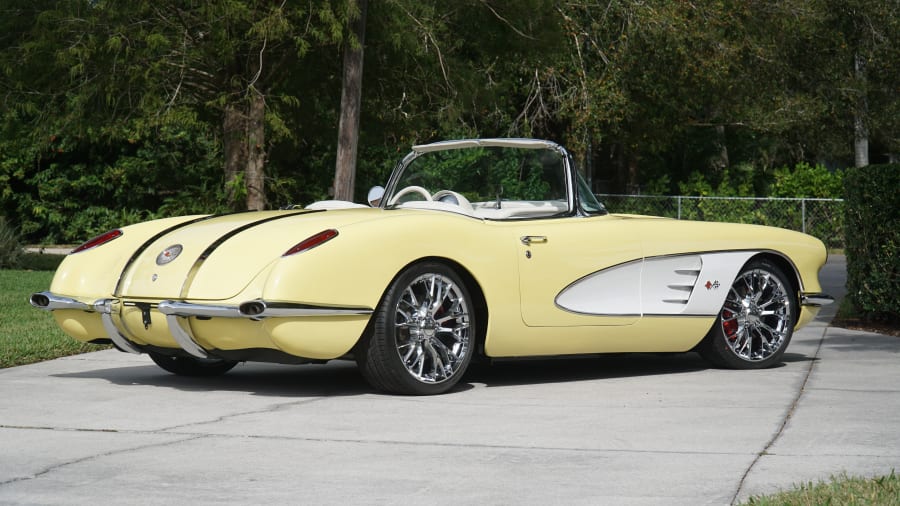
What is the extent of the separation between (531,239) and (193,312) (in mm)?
2051

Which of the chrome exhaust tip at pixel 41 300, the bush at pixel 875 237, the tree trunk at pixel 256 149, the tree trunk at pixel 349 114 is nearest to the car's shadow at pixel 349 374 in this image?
the chrome exhaust tip at pixel 41 300

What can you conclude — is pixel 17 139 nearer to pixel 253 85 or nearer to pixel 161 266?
pixel 253 85

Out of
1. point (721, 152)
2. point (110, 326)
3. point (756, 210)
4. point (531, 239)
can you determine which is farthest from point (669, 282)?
point (721, 152)

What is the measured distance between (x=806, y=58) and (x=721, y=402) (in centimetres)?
1800

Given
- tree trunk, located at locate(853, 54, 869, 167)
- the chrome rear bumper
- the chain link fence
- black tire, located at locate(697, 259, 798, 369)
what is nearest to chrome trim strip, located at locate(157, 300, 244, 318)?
the chrome rear bumper

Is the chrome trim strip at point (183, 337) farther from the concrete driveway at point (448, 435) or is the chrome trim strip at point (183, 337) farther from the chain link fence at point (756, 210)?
the chain link fence at point (756, 210)

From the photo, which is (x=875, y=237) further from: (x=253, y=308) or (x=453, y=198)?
(x=253, y=308)

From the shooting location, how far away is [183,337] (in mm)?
7293

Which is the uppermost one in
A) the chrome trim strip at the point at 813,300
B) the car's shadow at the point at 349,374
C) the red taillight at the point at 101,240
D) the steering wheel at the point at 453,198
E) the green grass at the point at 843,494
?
the steering wheel at the point at 453,198

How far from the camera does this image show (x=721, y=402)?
7258 millimetres

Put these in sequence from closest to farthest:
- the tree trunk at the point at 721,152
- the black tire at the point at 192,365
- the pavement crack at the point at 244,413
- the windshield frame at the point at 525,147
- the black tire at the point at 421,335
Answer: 1. the pavement crack at the point at 244,413
2. the black tire at the point at 421,335
3. the windshield frame at the point at 525,147
4. the black tire at the point at 192,365
5. the tree trunk at the point at 721,152

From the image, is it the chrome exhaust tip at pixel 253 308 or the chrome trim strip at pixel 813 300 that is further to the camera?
the chrome trim strip at pixel 813 300

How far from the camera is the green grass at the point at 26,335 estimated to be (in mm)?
9641

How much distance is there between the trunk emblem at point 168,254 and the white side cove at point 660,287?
220 centimetres
